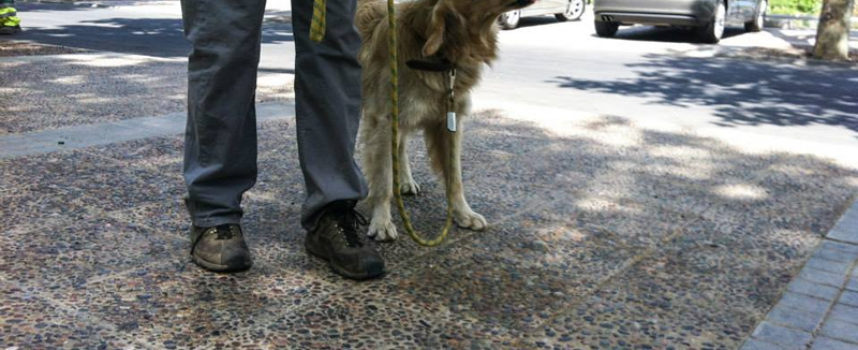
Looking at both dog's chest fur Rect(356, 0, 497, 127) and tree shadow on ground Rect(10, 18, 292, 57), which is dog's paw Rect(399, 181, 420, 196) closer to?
dog's chest fur Rect(356, 0, 497, 127)

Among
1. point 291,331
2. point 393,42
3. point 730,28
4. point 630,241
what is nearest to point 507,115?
point 630,241

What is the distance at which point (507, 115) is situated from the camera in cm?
654

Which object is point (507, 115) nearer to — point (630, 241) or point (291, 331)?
point (630, 241)

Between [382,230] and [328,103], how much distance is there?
2.29 ft

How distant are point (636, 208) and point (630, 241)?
570 mm

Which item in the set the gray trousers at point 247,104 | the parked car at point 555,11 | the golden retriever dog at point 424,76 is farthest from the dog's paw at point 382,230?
the parked car at point 555,11

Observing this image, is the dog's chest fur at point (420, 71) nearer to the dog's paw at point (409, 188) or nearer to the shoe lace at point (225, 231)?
the dog's paw at point (409, 188)

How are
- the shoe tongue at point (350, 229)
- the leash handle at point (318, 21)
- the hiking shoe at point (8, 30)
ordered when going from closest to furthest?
the leash handle at point (318, 21) → the shoe tongue at point (350, 229) → the hiking shoe at point (8, 30)

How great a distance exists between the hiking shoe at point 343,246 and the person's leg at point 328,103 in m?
0.06

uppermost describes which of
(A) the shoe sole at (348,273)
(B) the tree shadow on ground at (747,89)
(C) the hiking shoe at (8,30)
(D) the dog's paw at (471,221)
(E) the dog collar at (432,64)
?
(E) the dog collar at (432,64)

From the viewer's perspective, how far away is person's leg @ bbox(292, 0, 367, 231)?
2.93 metres

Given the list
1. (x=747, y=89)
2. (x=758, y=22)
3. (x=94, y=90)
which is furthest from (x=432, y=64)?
(x=758, y=22)

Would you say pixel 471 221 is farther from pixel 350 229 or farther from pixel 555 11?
pixel 555 11

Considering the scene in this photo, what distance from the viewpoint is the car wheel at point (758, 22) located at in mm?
15789
